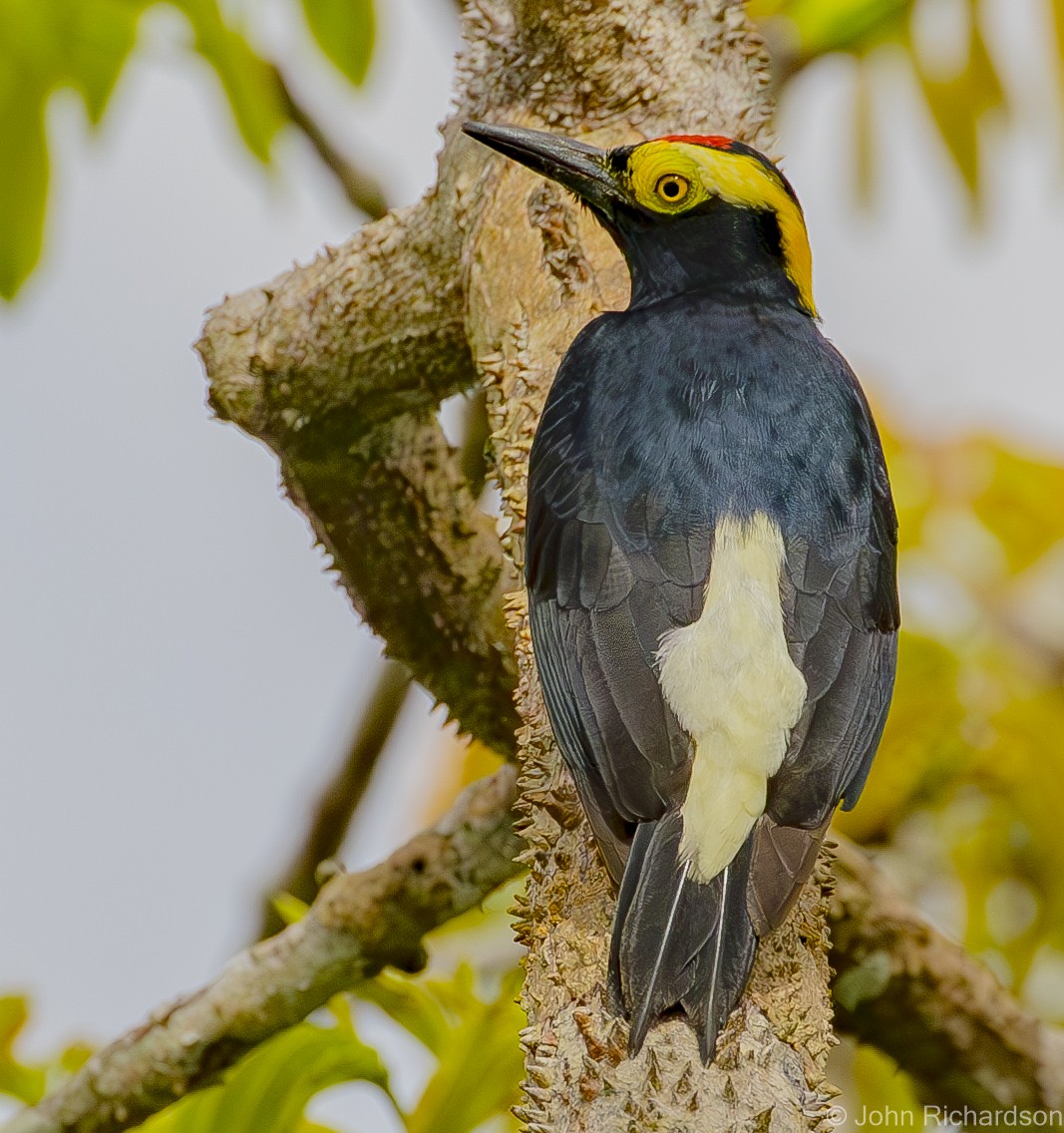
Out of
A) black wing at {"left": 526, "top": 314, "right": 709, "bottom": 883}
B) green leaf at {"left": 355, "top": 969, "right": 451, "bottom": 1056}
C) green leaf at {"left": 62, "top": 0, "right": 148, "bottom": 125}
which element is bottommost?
green leaf at {"left": 355, "top": 969, "right": 451, "bottom": 1056}

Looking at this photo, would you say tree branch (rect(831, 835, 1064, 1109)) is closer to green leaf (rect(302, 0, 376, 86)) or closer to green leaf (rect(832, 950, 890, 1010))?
green leaf (rect(832, 950, 890, 1010))

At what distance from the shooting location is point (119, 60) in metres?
3.32

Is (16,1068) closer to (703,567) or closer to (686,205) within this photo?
(703,567)

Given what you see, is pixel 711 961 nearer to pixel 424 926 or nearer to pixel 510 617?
pixel 510 617

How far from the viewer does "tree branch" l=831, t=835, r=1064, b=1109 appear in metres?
2.85

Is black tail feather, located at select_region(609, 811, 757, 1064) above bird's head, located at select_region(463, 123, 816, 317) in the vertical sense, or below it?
below

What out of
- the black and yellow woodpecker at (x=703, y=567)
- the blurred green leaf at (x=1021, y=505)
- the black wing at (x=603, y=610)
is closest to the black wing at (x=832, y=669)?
the black and yellow woodpecker at (x=703, y=567)

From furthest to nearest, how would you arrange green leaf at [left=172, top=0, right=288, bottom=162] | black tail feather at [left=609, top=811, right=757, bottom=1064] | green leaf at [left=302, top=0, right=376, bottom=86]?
green leaf at [left=302, top=0, right=376, bottom=86]
green leaf at [left=172, top=0, right=288, bottom=162]
black tail feather at [left=609, top=811, right=757, bottom=1064]

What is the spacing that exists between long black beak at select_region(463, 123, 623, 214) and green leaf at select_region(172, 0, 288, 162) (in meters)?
1.16

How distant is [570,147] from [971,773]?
2107 millimetres

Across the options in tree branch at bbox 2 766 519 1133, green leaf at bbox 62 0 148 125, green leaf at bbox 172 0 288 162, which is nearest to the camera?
tree branch at bbox 2 766 519 1133

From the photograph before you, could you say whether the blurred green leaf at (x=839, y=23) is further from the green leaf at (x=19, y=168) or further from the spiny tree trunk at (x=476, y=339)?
the green leaf at (x=19, y=168)

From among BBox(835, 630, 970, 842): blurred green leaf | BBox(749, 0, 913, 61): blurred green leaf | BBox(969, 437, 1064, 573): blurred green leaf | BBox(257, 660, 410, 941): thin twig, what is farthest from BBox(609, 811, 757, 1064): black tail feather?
BBox(969, 437, 1064, 573): blurred green leaf

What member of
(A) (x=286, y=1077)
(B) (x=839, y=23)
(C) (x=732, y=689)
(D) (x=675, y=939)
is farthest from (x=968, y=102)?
(D) (x=675, y=939)
